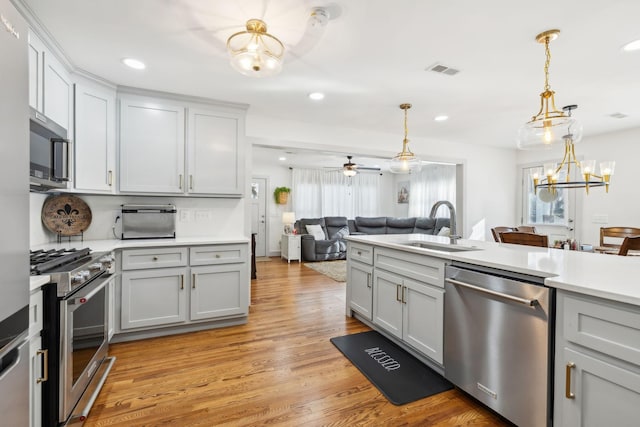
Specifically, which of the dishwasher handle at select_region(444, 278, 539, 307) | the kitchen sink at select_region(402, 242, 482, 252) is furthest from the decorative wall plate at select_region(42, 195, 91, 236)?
the dishwasher handle at select_region(444, 278, 539, 307)

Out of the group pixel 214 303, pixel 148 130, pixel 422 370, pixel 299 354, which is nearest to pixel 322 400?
pixel 299 354

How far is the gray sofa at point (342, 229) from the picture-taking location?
23.0 ft

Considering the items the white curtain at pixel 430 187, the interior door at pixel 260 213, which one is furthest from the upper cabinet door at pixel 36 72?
the white curtain at pixel 430 187

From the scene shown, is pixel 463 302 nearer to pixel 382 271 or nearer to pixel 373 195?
pixel 382 271

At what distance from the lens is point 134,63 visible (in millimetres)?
2455

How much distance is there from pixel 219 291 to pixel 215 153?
4.70ft

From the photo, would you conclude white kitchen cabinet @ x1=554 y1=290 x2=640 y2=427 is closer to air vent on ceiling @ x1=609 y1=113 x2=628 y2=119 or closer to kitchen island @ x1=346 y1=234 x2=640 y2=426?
kitchen island @ x1=346 y1=234 x2=640 y2=426

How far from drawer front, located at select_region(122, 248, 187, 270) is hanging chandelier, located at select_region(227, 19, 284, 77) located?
1773 millimetres

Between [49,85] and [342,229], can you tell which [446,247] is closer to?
[49,85]

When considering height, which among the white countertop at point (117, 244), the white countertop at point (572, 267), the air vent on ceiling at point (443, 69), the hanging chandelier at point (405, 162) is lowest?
the white countertop at point (117, 244)

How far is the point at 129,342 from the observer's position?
2.70 m

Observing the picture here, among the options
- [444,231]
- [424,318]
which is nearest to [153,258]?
[424,318]

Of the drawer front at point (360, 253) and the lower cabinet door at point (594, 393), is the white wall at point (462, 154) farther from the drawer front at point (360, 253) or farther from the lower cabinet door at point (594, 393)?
the lower cabinet door at point (594, 393)

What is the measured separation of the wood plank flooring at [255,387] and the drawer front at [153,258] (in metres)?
0.68
